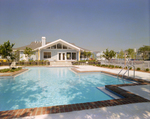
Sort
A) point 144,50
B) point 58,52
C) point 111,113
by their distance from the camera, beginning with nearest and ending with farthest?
point 111,113 < point 58,52 < point 144,50

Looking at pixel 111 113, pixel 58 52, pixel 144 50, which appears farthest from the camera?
pixel 144 50

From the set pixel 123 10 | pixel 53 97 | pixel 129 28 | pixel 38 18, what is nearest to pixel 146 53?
pixel 129 28

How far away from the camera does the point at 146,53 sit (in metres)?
61.2

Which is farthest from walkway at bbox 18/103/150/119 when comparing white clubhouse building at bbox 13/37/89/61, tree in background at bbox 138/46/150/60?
tree in background at bbox 138/46/150/60

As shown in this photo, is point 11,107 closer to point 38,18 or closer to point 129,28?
point 38,18

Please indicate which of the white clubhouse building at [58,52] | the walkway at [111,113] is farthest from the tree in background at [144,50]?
the walkway at [111,113]

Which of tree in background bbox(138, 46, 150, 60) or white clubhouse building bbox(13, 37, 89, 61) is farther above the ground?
tree in background bbox(138, 46, 150, 60)

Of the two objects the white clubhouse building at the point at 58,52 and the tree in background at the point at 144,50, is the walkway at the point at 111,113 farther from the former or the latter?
the tree in background at the point at 144,50

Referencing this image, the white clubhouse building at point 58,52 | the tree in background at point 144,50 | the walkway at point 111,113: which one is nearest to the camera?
the walkway at point 111,113

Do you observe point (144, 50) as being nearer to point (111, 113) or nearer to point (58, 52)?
point (58, 52)

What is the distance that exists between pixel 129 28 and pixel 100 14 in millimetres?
8451

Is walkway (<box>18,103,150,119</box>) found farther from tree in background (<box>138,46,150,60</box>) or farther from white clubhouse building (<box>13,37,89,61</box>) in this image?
tree in background (<box>138,46,150,60</box>)

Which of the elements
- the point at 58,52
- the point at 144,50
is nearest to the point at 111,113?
the point at 58,52

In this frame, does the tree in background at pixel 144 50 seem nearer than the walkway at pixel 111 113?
No
